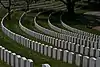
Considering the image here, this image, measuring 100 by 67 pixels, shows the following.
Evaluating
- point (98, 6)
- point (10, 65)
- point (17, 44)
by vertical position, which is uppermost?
point (10, 65)

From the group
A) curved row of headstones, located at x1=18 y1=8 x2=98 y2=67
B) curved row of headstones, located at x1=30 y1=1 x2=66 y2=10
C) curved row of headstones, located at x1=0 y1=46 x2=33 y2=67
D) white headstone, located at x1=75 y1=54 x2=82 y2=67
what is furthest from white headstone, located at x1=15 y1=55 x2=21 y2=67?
curved row of headstones, located at x1=30 y1=1 x2=66 y2=10

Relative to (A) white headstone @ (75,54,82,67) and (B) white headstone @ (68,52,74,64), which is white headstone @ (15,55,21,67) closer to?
(B) white headstone @ (68,52,74,64)

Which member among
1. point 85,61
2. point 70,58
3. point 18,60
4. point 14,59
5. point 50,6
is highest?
point 18,60

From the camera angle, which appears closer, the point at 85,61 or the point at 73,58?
the point at 85,61

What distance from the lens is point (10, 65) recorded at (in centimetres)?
1256

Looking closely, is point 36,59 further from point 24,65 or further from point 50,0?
point 50,0

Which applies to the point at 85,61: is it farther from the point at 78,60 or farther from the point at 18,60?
the point at 18,60

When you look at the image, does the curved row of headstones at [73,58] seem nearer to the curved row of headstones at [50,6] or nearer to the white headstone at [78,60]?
the white headstone at [78,60]

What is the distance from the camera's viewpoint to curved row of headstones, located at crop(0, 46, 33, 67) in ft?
35.0

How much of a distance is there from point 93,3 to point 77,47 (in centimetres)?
4953

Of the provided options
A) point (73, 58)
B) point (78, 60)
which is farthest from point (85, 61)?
point (73, 58)

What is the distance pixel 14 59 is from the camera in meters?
11.8

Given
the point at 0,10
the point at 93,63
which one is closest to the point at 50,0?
the point at 0,10

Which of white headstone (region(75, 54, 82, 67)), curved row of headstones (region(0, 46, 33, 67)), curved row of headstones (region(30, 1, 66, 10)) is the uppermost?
curved row of headstones (region(0, 46, 33, 67))
